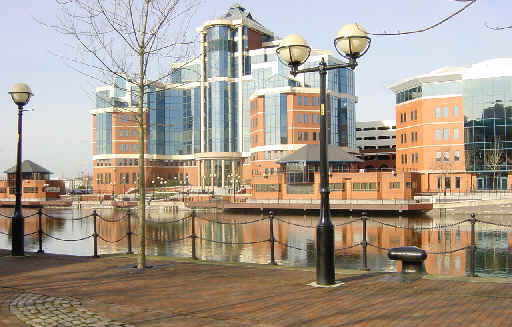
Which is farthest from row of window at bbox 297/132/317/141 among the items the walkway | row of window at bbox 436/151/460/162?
the walkway

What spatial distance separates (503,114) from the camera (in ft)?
231

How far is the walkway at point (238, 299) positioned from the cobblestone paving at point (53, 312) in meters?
0.01

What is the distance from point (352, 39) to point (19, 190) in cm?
1132

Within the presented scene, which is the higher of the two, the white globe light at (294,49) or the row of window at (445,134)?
the row of window at (445,134)

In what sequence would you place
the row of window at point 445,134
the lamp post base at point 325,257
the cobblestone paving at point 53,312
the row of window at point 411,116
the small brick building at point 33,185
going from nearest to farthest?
the cobblestone paving at point 53,312 < the lamp post base at point 325,257 < the row of window at point 445,134 < the row of window at point 411,116 < the small brick building at point 33,185

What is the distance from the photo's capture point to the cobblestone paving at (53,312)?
6875mm

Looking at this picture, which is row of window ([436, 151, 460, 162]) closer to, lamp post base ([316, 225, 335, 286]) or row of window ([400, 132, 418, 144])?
row of window ([400, 132, 418, 144])

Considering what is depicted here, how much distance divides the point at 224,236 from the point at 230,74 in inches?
2578

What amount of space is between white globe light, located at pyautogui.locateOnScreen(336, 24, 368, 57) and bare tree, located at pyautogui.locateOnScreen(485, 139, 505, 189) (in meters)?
67.4

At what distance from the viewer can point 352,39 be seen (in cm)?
932

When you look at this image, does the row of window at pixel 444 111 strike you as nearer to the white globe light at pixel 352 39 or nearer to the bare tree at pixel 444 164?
the bare tree at pixel 444 164

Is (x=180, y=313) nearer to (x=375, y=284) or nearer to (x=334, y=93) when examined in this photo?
(x=375, y=284)

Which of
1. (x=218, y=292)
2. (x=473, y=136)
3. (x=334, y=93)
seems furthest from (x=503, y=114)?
(x=218, y=292)

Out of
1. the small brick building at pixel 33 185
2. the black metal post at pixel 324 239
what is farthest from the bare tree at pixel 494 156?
the small brick building at pixel 33 185
